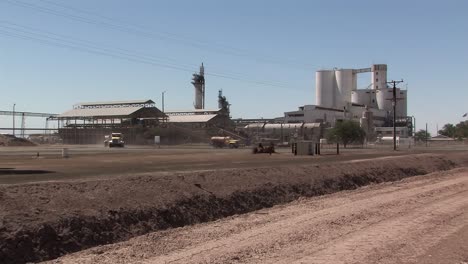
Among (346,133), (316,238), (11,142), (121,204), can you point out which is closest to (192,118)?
(11,142)

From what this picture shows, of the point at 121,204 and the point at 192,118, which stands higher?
the point at 192,118

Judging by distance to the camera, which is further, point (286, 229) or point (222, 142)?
point (222, 142)

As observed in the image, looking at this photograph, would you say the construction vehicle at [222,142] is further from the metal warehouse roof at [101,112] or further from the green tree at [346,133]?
the metal warehouse roof at [101,112]

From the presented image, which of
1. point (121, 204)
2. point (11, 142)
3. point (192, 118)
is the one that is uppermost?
point (192, 118)

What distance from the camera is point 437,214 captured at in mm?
15891

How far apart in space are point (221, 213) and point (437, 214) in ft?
21.2

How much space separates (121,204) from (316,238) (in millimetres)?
5495

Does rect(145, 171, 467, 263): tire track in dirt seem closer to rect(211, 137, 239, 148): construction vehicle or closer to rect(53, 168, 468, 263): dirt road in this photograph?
rect(53, 168, 468, 263): dirt road

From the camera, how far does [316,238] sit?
11969mm

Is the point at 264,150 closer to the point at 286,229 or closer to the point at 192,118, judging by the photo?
the point at 286,229

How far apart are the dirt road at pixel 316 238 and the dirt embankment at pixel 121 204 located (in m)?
0.71

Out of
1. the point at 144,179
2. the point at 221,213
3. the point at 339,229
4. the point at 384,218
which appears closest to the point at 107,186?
the point at 144,179

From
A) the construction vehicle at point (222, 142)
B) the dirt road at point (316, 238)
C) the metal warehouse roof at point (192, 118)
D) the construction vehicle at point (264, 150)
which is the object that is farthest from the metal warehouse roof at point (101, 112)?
the dirt road at point (316, 238)

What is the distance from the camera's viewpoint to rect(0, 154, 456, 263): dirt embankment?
1124cm
